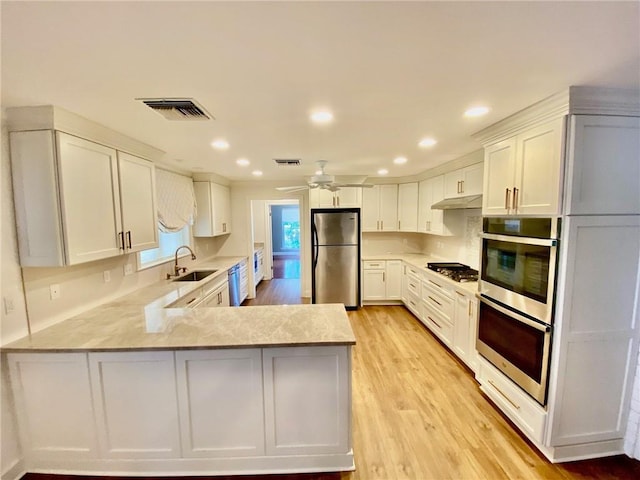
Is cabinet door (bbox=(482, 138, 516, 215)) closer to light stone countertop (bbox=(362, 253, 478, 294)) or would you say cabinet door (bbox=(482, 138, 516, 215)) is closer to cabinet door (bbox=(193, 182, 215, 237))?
light stone countertop (bbox=(362, 253, 478, 294))

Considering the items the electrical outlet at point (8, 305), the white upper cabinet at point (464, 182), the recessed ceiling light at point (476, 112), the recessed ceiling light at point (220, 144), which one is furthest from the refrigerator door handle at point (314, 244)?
the electrical outlet at point (8, 305)

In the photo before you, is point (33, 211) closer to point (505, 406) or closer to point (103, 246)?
point (103, 246)

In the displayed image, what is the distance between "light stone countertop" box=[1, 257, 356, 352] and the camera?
1.66 m

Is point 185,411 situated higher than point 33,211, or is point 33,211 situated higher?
point 33,211

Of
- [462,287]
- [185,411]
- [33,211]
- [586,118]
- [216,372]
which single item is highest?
[586,118]

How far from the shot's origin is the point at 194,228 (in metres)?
4.34

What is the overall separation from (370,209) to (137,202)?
3.51 meters

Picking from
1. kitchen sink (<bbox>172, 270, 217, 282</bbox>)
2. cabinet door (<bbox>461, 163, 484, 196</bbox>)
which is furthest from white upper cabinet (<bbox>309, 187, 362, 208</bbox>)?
kitchen sink (<bbox>172, 270, 217, 282</bbox>)

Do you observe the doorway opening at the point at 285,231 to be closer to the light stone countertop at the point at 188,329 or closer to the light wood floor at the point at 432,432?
the light wood floor at the point at 432,432

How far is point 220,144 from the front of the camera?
260 cm

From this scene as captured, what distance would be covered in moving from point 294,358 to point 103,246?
1698 millimetres

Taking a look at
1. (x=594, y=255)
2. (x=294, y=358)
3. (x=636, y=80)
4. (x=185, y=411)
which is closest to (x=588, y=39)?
(x=636, y=80)

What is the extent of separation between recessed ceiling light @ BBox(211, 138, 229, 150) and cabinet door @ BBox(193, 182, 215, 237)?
1774 mm

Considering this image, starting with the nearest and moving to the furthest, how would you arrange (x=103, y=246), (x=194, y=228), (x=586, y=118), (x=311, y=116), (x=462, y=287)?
(x=586, y=118) < (x=311, y=116) < (x=103, y=246) < (x=462, y=287) < (x=194, y=228)
